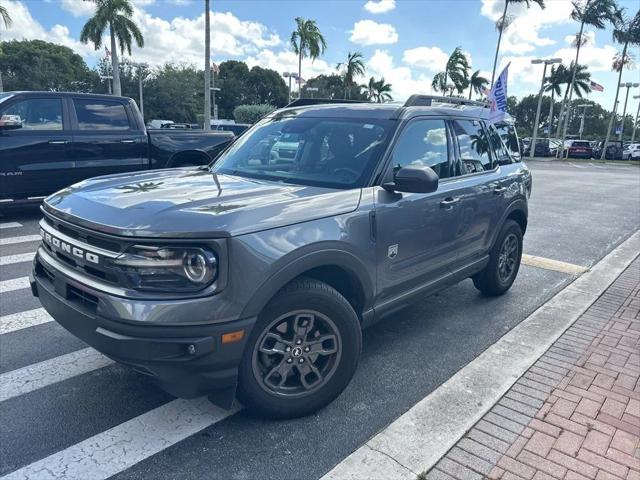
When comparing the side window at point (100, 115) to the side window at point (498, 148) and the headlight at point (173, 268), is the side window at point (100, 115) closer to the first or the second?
the side window at point (498, 148)

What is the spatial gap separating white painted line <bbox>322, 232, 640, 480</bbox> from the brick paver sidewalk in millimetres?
70

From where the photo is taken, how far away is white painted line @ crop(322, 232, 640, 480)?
258 cm

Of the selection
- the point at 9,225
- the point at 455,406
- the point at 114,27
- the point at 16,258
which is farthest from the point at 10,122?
the point at 114,27

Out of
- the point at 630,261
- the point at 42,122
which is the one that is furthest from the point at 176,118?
the point at 630,261

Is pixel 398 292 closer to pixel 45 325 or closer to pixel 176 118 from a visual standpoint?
pixel 45 325

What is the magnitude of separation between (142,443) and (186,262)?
113 centimetres

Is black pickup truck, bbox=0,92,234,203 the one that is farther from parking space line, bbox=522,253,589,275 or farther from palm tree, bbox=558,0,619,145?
palm tree, bbox=558,0,619,145

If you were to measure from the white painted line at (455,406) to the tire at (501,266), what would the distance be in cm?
48

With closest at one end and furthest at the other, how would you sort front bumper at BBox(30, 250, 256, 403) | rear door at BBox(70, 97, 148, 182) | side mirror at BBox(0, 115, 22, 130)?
1. front bumper at BBox(30, 250, 256, 403)
2. side mirror at BBox(0, 115, 22, 130)
3. rear door at BBox(70, 97, 148, 182)

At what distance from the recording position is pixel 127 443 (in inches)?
106

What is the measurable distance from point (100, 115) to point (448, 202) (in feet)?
22.2

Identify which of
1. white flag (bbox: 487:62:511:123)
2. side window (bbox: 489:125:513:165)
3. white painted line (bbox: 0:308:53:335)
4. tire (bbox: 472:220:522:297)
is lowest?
white painted line (bbox: 0:308:53:335)

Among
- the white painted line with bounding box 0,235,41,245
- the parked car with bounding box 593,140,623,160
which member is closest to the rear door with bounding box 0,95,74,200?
the white painted line with bounding box 0,235,41,245

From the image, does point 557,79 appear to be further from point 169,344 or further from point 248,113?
point 169,344
